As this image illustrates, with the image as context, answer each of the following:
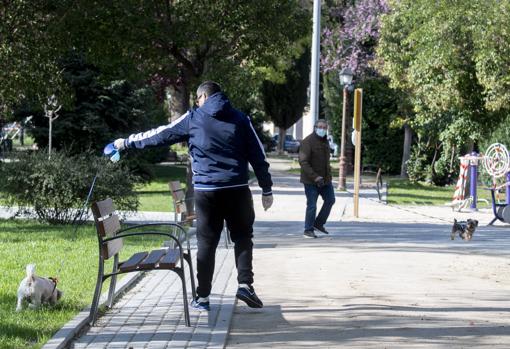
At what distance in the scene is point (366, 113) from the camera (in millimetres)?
41094

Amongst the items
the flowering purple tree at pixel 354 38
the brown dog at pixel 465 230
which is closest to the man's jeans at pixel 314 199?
the brown dog at pixel 465 230

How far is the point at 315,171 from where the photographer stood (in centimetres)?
1500

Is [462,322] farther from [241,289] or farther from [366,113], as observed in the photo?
[366,113]

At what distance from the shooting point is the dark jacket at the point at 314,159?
14.9m

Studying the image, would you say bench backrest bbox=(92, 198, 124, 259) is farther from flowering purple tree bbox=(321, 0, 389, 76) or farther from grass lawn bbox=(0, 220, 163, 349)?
flowering purple tree bbox=(321, 0, 389, 76)

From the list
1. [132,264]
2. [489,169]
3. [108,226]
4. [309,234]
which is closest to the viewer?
[132,264]

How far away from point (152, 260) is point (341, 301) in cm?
197

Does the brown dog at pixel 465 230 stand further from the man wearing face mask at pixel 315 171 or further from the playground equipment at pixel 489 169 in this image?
the playground equipment at pixel 489 169

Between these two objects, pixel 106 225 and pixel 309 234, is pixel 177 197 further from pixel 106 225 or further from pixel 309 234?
pixel 106 225

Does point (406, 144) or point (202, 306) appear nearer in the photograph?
point (202, 306)

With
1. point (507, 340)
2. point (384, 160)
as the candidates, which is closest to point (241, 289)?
point (507, 340)

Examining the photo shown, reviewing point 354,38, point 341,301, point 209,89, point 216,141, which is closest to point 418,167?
point 354,38

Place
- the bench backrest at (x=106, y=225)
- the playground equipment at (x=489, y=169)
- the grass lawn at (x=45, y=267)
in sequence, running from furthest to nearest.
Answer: the playground equipment at (x=489, y=169)
the bench backrest at (x=106, y=225)
the grass lawn at (x=45, y=267)

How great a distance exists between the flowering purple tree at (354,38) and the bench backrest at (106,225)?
1174 inches
